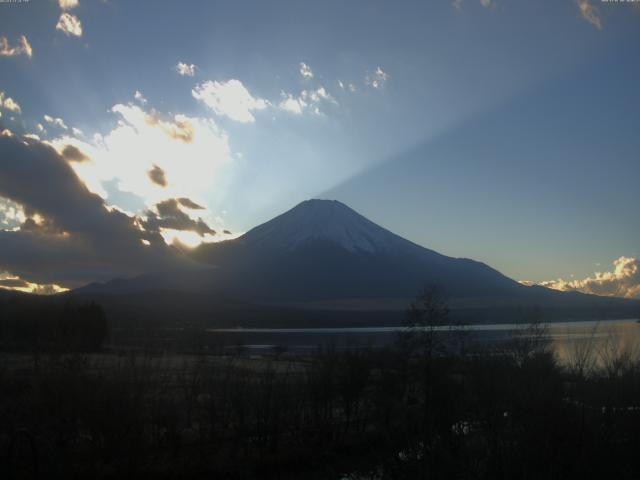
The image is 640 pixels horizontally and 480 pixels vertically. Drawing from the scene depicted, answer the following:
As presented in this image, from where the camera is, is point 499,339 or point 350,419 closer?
point 350,419

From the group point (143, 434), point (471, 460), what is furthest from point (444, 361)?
point (471, 460)

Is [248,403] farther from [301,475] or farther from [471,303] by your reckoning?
[471,303]

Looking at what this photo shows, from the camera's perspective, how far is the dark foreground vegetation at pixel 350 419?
7758 millimetres

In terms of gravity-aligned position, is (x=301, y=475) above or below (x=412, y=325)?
below

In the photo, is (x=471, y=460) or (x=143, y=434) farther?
(x=143, y=434)

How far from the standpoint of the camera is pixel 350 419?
21.8m

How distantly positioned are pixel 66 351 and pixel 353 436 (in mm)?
12131

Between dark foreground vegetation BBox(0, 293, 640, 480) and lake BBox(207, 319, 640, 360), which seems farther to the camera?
lake BBox(207, 319, 640, 360)

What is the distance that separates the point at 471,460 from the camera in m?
7.45

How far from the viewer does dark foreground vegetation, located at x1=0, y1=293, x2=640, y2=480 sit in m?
7.76

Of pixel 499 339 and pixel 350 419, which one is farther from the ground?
pixel 499 339

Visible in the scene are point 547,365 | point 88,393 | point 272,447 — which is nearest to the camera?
point 88,393

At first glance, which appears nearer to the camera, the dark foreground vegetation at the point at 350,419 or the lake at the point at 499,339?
the dark foreground vegetation at the point at 350,419

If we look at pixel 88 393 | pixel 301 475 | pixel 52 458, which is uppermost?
pixel 88 393
